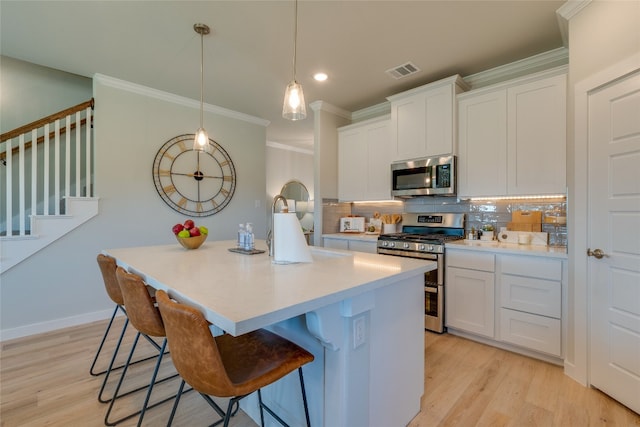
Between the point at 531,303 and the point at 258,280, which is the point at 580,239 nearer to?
the point at 531,303

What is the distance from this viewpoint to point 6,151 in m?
2.87

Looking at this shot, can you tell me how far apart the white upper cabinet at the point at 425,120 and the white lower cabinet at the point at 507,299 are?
1131 millimetres

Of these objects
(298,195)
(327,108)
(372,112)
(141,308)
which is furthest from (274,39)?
(298,195)

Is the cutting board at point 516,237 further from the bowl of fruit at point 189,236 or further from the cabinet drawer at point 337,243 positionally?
the bowl of fruit at point 189,236

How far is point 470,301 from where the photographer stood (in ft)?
8.65

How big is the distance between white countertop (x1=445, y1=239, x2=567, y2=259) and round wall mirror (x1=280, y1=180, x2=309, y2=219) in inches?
155

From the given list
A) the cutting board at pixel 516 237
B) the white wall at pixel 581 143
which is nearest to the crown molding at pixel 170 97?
the cutting board at pixel 516 237

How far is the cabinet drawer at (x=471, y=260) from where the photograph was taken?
2520mm

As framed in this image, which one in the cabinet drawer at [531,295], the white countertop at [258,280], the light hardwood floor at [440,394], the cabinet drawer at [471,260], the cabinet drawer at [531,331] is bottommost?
the light hardwood floor at [440,394]

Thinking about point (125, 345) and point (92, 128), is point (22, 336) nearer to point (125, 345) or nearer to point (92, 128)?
point (125, 345)

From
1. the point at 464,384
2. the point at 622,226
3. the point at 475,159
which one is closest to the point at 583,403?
the point at 464,384

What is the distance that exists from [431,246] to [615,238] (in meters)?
1.28

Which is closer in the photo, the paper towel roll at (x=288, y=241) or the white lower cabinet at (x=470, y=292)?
the paper towel roll at (x=288, y=241)

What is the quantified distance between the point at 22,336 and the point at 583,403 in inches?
178
